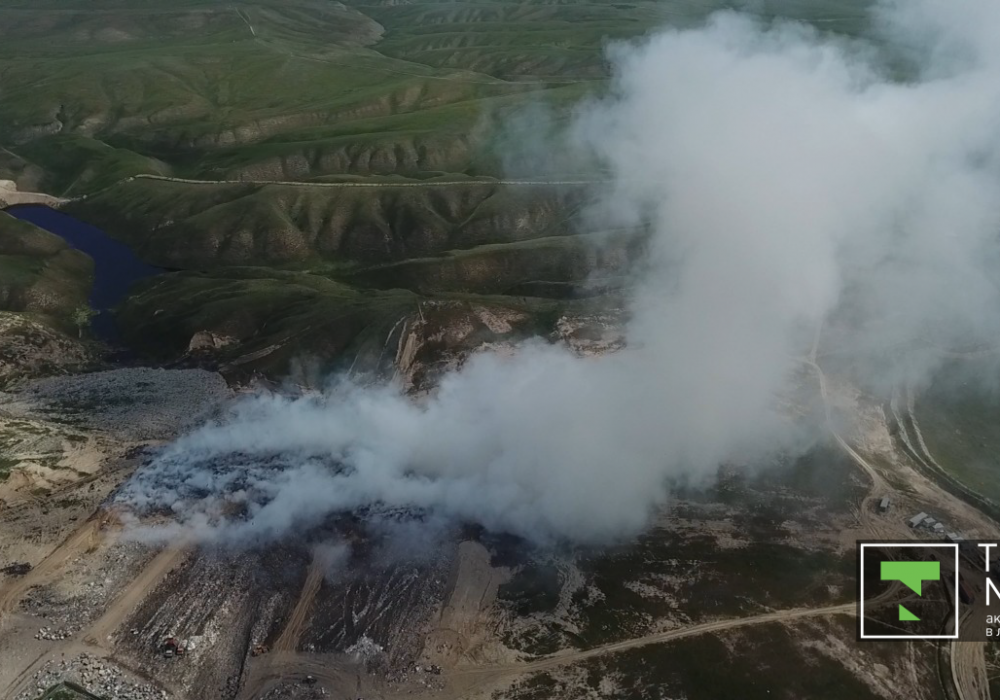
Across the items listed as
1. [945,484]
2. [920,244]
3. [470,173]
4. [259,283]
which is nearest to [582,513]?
[945,484]

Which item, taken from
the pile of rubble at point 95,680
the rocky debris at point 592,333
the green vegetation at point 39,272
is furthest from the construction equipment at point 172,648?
the green vegetation at point 39,272

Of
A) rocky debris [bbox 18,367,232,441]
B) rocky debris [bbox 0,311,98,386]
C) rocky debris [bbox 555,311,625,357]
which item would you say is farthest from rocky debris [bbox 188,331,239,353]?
rocky debris [bbox 555,311,625,357]

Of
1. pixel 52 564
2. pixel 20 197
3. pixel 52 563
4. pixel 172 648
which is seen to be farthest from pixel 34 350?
pixel 20 197

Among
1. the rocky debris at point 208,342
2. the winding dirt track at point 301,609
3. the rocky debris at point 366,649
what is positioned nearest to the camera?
the rocky debris at point 366,649

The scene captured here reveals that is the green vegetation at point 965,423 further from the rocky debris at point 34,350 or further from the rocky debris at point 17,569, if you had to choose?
the rocky debris at point 34,350

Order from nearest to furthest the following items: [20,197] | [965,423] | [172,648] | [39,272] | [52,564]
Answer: [172,648], [52,564], [965,423], [39,272], [20,197]

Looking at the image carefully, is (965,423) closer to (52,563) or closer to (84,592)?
(84,592)

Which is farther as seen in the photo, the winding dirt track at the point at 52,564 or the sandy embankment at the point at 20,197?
the sandy embankment at the point at 20,197
